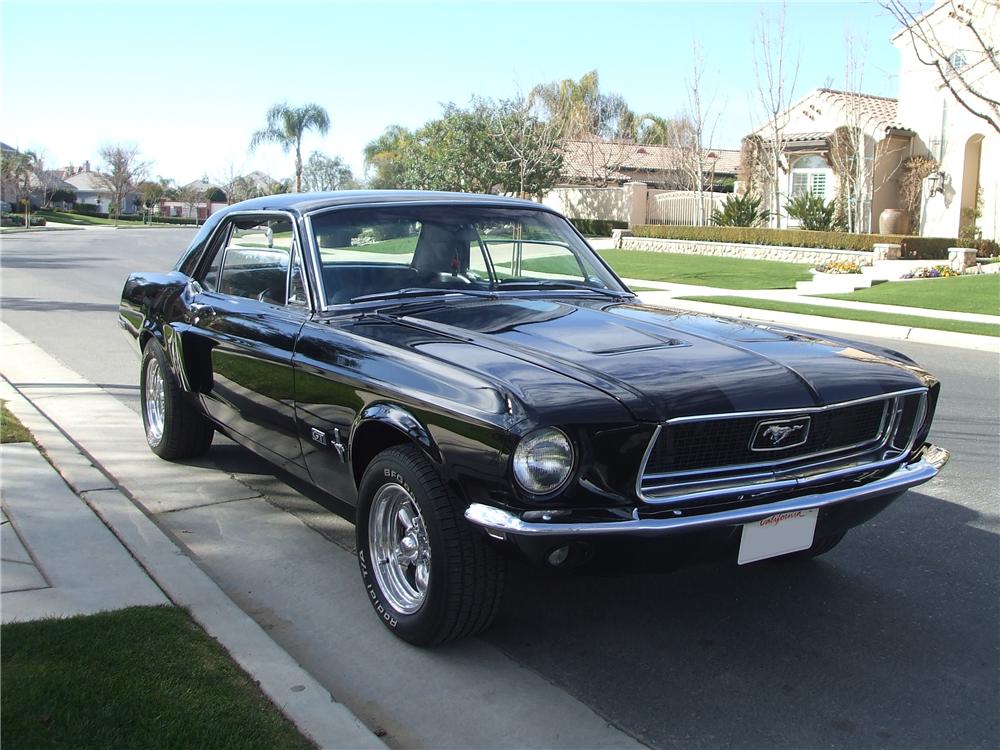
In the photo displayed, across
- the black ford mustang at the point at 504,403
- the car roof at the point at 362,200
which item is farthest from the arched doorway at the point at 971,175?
the black ford mustang at the point at 504,403

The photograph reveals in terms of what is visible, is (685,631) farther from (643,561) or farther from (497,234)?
(497,234)

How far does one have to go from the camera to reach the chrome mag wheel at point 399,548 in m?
3.60

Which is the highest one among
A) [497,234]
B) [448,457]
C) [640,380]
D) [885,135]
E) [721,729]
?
[885,135]

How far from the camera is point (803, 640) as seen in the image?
3.76m

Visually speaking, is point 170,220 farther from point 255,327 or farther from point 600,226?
point 255,327

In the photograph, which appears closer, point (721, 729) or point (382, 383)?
point (721, 729)

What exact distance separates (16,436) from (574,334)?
401 centimetres

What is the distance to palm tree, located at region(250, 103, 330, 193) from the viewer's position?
5750cm

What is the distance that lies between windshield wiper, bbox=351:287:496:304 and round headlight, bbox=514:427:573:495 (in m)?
1.63

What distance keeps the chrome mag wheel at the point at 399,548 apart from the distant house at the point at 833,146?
30986 millimetres

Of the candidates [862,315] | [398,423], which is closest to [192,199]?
[862,315]

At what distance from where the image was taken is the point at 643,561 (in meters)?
3.19

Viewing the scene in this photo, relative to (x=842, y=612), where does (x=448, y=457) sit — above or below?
above

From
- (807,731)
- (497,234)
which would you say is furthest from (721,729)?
(497,234)
